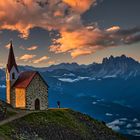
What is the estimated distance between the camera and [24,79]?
101000 mm

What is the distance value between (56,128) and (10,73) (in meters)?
32.4

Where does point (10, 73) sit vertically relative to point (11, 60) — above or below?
below

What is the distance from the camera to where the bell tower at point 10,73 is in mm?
102694

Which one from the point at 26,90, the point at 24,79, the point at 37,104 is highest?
the point at 24,79

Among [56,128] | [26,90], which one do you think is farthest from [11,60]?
[56,128]

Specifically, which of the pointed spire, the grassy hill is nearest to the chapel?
the pointed spire

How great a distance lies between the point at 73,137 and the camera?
259 feet

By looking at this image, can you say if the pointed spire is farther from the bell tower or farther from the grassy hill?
the grassy hill

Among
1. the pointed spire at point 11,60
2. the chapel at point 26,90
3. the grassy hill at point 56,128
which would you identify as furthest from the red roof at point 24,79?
the grassy hill at point 56,128

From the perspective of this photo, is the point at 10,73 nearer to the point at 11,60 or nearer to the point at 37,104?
the point at 11,60

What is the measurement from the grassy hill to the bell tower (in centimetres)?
1756

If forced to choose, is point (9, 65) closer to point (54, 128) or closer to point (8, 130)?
point (54, 128)

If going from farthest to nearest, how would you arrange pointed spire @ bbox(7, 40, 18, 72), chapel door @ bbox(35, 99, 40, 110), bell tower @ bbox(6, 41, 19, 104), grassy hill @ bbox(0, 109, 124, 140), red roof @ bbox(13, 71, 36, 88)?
pointed spire @ bbox(7, 40, 18, 72) → bell tower @ bbox(6, 41, 19, 104) → chapel door @ bbox(35, 99, 40, 110) → red roof @ bbox(13, 71, 36, 88) → grassy hill @ bbox(0, 109, 124, 140)

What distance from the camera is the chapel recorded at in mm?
96938
